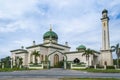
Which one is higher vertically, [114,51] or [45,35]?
[45,35]

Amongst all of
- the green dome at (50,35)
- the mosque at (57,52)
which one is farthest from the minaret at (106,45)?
the green dome at (50,35)

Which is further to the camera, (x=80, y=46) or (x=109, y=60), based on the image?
(x=80, y=46)

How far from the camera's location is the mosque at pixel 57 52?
Result: 67688 millimetres

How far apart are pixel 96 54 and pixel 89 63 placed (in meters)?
6.75

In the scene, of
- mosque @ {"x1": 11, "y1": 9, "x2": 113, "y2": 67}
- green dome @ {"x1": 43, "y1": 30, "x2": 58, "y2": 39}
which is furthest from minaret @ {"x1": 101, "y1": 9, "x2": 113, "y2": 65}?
green dome @ {"x1": 43, "y1": 30, "x2": 58, "y2": 39}

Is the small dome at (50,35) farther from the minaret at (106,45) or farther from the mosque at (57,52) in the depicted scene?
the minaret at (106,45)

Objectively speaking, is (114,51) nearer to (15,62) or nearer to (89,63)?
(89,63)

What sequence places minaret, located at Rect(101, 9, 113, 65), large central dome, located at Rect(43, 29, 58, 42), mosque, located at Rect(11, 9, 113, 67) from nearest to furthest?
minaret, located at Rect(101, 9, 113, 65)
mosque, located at Rect(11, 9, 113, 67)
large central dome, located at Rect(43, 29, 58, 42)

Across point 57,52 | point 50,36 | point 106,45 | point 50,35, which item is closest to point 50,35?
point 50,35

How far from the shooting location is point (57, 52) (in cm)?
7694

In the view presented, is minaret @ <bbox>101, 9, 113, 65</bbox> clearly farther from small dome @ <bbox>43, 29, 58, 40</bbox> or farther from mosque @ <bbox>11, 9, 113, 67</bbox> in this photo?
small dome @ <bbox>43, 29, 58, 40</bbox>

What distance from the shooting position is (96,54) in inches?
3046

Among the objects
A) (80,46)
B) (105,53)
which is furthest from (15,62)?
(105,53)

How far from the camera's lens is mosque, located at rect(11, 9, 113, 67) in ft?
222
